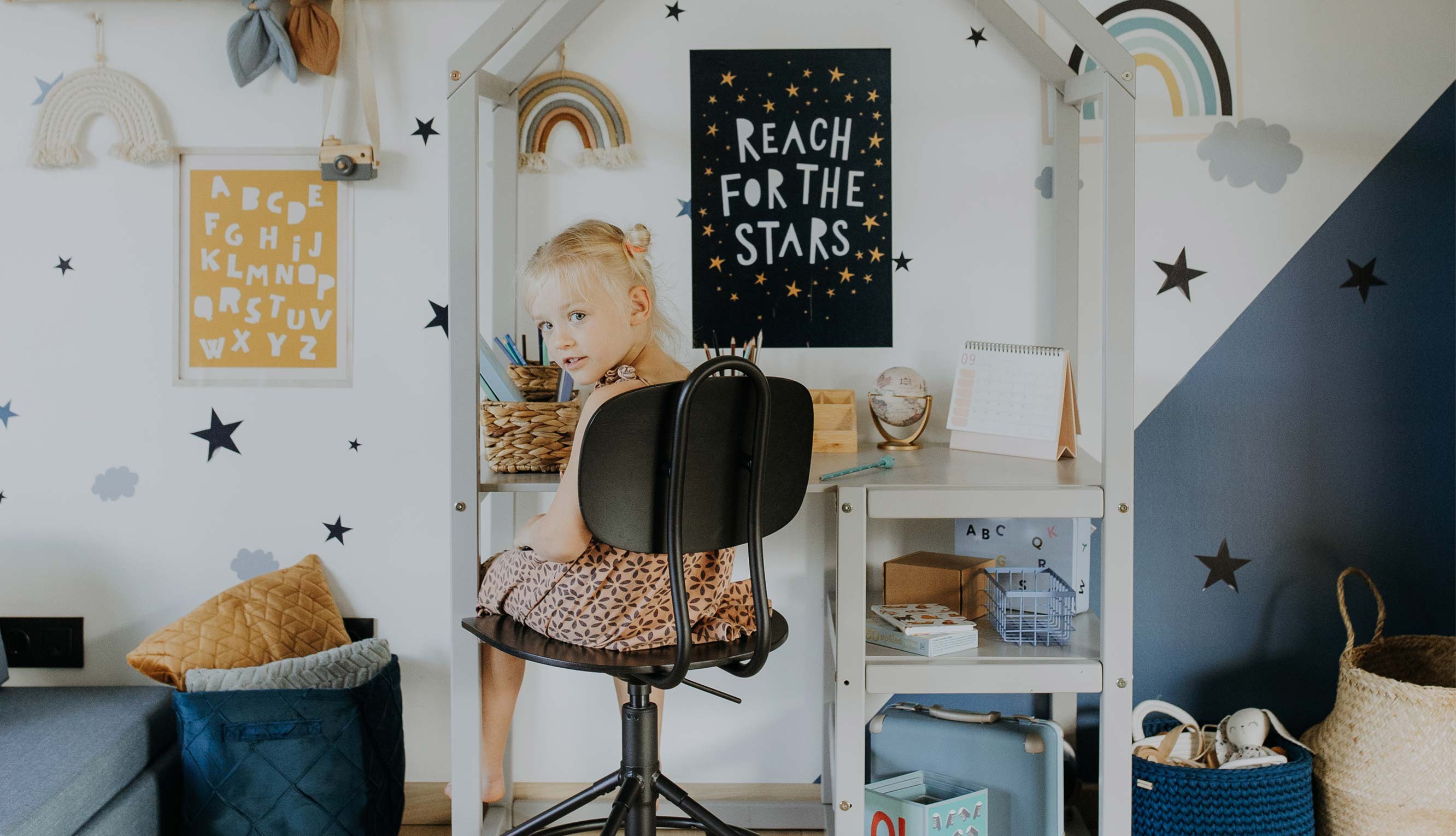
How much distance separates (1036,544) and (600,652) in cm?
92

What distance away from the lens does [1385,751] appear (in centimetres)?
171

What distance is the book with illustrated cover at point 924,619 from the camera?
1598mm

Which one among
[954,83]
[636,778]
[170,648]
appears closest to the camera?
[636,778]

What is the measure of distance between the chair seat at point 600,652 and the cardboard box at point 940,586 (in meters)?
0.38

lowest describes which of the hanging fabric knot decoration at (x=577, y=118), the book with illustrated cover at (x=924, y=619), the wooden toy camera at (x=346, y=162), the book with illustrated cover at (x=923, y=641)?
the book with illustrated cover at (x=923, y=641)

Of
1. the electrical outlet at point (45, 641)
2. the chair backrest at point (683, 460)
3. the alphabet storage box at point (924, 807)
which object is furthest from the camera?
the electrical outlet at point (45, 641)

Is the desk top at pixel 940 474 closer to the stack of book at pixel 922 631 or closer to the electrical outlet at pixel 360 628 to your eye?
the stack of book at pixel 922 631

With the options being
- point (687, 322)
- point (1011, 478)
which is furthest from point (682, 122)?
point (1011, 478)

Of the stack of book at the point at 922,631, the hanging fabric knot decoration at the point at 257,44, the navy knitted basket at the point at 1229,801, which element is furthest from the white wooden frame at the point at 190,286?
the navy knitted basket at the point at 1229,801

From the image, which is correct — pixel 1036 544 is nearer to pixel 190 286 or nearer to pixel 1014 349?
pixel 1014 349

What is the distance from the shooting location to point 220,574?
2.06 meters

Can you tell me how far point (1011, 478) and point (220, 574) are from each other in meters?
1.59

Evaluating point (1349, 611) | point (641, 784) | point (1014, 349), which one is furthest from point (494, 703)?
point (1349, 611)

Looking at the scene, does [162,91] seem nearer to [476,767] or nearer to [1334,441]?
[476,767]
